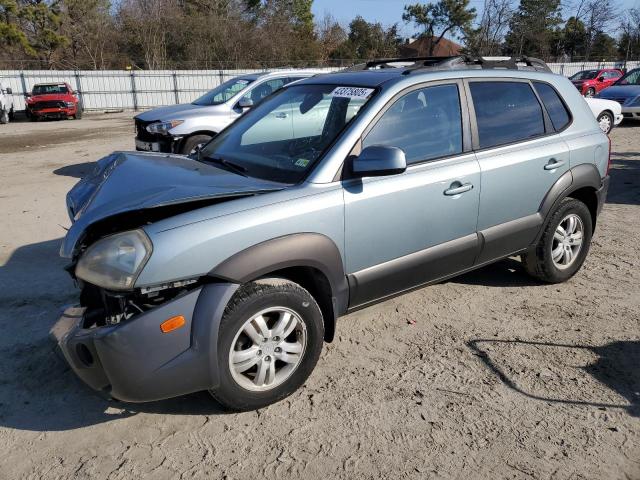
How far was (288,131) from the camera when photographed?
4.18 meters

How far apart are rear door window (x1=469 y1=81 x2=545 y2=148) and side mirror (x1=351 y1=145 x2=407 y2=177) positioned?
1.11m

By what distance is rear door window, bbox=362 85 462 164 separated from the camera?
349cm

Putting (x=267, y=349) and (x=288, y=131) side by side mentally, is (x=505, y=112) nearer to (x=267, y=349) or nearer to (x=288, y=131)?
(x=288, y=131)

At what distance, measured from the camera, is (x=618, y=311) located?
426 centimetres

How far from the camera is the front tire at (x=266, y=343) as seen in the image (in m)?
2.84

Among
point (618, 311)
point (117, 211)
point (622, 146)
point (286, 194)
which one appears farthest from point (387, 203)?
point (622, 146)

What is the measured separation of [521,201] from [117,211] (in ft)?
9.56

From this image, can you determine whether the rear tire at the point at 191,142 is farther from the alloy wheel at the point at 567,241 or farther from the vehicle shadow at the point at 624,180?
the vehicle shadow at the point at 624,180

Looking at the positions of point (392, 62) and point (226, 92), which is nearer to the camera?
point (392, 62)

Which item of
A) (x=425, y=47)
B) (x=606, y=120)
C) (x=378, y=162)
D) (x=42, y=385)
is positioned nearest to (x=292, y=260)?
(x=378, y=162)

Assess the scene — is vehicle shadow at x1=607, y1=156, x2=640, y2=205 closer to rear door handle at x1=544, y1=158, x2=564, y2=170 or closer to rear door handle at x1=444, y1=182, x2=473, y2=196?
rear door handle at x1=544, y1=158, x2=564, y2=170

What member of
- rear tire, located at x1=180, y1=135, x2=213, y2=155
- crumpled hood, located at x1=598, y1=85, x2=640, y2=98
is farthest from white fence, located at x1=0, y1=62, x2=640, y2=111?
rear tire, located at x1=180, y1=135, x2=213, y2=155

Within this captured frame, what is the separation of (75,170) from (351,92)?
8482mm

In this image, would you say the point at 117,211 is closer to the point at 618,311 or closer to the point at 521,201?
the point at 521,201
